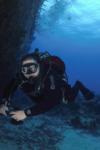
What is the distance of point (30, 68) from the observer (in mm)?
4969

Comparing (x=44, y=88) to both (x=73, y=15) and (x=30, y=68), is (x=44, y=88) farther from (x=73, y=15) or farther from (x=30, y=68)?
(x=73, y=15)

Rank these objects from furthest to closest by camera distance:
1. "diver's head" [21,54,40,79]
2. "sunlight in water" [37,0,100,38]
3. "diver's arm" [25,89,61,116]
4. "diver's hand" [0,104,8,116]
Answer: "sunlight in water" [37,0,100,38], "diver's hand" [0,104,8,116], "diver's head" [21,54,40,79], "diver's arm" [25,89,61,116]

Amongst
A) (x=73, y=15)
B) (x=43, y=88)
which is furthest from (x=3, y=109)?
(x=73, y=15)

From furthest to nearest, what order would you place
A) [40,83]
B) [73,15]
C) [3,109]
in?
[73,15]
[3,109]
[40,83]

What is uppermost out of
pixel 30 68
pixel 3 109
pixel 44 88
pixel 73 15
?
pixel 73 15

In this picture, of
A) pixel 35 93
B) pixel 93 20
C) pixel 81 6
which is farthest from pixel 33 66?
pixel 93 20

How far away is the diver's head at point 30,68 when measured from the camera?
497 cm

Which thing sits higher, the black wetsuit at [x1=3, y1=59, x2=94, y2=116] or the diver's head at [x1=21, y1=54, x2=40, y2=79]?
the diver's head at [x1=21, y1=54, x2=40, y2=79]

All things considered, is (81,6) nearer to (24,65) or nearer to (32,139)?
(32,139)

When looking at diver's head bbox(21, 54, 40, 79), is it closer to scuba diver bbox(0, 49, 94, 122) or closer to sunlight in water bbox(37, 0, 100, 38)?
scuba diver bbox(0, 49, 94, 122)

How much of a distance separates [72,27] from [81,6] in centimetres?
1006

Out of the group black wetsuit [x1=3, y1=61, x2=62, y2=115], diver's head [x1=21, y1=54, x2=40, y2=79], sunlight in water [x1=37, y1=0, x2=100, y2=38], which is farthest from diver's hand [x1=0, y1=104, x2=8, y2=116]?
sunlight in water [x1=37, y1=0, x2=100, y2=38]

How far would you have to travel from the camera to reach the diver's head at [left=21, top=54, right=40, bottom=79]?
16.3 feet

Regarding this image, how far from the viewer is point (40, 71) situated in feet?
16.5
